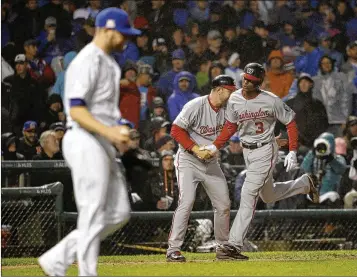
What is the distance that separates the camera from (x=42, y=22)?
1731 cm

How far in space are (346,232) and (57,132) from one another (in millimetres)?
3971

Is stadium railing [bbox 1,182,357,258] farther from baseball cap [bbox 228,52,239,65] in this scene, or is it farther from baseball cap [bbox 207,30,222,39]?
baseball cap [bbox 207,30,222,39]

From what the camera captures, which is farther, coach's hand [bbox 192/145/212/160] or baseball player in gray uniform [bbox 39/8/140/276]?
coach's hand [bbox 192/145/212/160]

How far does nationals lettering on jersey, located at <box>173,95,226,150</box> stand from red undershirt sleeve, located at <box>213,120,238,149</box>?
0.17 m

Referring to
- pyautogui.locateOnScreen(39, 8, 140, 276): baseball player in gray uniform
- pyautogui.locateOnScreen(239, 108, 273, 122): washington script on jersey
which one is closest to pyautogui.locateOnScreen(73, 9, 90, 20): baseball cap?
pyautogui.locateOnScreen(239, 108, 273, 122): washington script on jersey

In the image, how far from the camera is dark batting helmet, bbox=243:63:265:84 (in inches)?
408

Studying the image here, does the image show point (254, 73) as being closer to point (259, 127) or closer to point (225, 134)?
point (259, 127)

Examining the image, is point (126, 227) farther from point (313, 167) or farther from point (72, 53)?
point (72, 53)

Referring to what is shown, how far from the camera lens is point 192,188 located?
10523 millimetres

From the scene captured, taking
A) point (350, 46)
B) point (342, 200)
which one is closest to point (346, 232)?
point (342, 200)

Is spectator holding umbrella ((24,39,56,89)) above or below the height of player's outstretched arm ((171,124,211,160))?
above

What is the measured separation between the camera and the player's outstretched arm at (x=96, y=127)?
6.77 meters

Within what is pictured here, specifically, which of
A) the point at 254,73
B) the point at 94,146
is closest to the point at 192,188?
the point at 254,73

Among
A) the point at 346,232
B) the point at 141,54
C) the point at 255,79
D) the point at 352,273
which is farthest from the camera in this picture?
the point at 141,54
